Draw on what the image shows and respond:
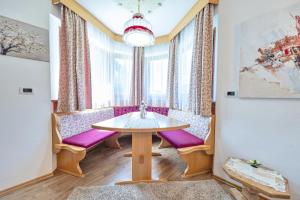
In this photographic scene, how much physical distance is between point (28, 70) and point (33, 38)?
0.41 meters

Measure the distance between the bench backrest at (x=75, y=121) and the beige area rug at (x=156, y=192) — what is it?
90 centimetres

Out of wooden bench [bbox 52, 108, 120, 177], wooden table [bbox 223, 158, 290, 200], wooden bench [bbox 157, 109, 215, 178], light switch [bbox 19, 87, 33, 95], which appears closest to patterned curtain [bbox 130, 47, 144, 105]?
wooden bench [bbox 52, 108, 120, 177]

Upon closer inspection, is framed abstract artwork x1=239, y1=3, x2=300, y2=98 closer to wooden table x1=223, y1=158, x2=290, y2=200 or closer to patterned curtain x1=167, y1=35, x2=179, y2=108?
wooden table x1=223, y1=158, x2=290, y2=200

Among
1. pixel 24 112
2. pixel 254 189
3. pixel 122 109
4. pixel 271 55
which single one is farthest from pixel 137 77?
→ pixel 254 189

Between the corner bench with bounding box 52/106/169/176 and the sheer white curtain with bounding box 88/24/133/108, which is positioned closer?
the corner bench with bounding box 52/106/169/176

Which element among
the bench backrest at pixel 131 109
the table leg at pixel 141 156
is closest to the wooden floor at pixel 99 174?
the table leg at pixel 141 156

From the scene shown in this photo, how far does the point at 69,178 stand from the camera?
2061 mm

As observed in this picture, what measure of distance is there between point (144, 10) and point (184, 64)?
1.26 m

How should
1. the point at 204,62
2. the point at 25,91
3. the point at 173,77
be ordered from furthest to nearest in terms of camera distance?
the point at 173,77 < the point at 204,62 < the point at 25,91

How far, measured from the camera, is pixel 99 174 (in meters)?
2.17

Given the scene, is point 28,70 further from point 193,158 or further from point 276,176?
point 276,176

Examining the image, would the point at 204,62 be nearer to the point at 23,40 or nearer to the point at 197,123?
the point at 197,123

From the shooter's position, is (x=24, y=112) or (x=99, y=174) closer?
(x=24, y=112)

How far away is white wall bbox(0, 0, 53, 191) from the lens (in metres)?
1.71
